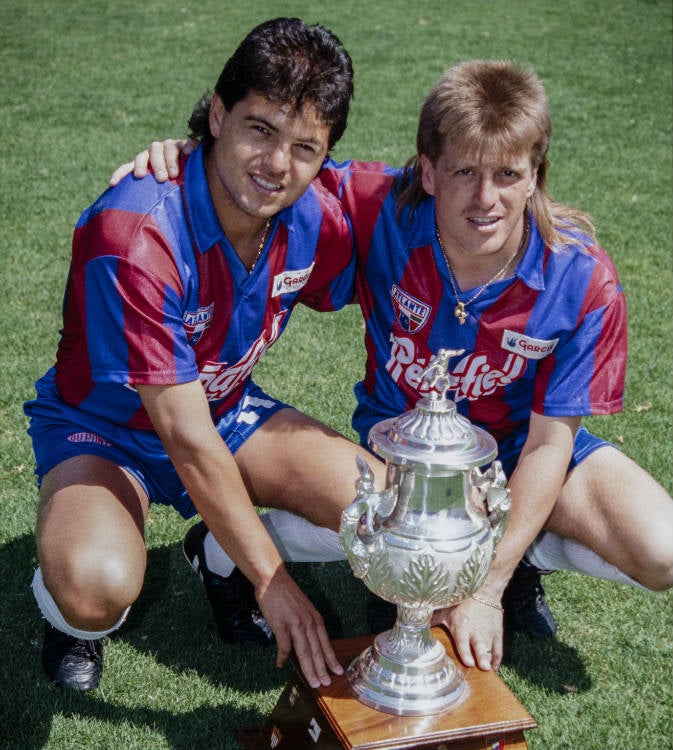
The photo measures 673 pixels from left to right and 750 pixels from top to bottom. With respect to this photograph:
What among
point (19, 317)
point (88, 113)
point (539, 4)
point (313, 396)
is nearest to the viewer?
point (313, 396)

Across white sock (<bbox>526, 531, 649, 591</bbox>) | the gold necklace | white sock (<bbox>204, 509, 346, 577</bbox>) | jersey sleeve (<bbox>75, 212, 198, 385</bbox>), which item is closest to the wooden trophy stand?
white sock (<bbox>204, 509, 346, 577</bbox>)

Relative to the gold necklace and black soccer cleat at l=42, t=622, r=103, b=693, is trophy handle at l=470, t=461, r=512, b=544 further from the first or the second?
black soccer cleat at l=42, t=622, r=103, b=693

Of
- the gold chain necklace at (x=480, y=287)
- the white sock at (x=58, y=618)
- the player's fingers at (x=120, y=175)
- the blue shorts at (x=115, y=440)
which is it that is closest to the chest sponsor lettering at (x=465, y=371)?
the gold chain necklace at (x=480, y=287)

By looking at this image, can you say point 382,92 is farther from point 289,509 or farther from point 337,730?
point 337,730

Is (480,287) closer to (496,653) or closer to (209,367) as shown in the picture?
(209,367)

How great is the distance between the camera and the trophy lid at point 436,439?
74.9 inches

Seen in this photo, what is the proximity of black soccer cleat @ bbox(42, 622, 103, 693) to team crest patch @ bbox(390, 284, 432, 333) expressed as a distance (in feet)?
3.89

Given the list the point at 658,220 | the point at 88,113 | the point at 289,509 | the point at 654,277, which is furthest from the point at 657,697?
the point at 88,113

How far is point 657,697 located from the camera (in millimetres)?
2736

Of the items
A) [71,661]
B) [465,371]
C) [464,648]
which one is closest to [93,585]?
[71,661]

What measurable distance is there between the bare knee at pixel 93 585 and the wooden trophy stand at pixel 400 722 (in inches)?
17.8

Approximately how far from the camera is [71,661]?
266cm

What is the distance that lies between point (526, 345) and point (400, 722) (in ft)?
3.49

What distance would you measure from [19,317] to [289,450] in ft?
8.21
